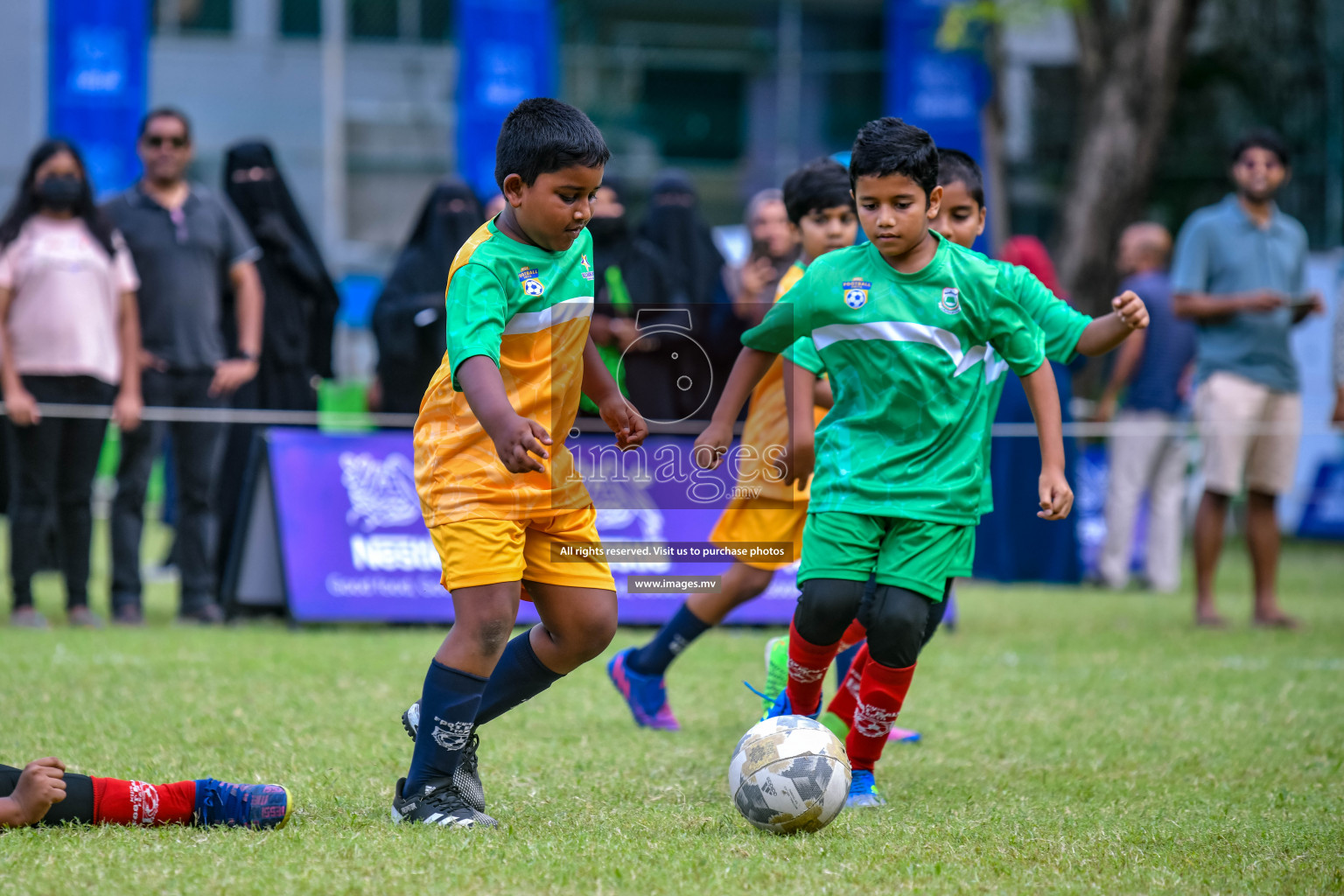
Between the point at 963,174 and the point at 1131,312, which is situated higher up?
the point at 963,174

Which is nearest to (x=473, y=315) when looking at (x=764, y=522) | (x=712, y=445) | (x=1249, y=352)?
(x=712, y=445)

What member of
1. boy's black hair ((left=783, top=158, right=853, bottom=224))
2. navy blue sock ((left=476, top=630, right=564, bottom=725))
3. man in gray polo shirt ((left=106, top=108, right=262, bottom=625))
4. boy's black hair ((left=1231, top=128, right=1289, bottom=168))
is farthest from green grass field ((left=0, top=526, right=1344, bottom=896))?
boy's black hair ((left=1231, top=128, right=1289, bottom=168))

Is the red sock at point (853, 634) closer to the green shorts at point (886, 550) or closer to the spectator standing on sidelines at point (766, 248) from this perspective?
the green shorts at point (886, 550)

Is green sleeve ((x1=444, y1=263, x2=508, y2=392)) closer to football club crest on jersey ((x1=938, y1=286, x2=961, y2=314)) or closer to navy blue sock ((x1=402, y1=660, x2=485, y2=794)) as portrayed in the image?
navy blue sock ((x1=402, y1=660, x2=485, y2=794))

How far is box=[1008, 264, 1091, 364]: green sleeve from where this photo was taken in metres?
4.26

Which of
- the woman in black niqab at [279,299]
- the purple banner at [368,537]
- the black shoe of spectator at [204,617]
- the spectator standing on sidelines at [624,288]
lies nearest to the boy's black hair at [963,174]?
the spectator standing on sidelines at [624,288]

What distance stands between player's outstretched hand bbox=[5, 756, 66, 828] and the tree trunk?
1363 cm

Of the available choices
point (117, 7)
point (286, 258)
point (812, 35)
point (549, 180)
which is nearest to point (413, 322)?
point (286, 258)

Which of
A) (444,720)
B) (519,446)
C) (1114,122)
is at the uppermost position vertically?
(1114,122)

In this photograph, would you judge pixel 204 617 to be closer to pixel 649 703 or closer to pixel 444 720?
pixel 649 703


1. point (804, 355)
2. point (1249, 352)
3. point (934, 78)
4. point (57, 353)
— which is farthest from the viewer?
point (934, 78)

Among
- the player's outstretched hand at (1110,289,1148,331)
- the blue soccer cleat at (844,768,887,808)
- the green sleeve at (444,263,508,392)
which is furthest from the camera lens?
the blue soccer cleat at (844,768,887,808)

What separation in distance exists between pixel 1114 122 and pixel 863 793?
43.8 ft

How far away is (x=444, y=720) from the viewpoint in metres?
3.78
